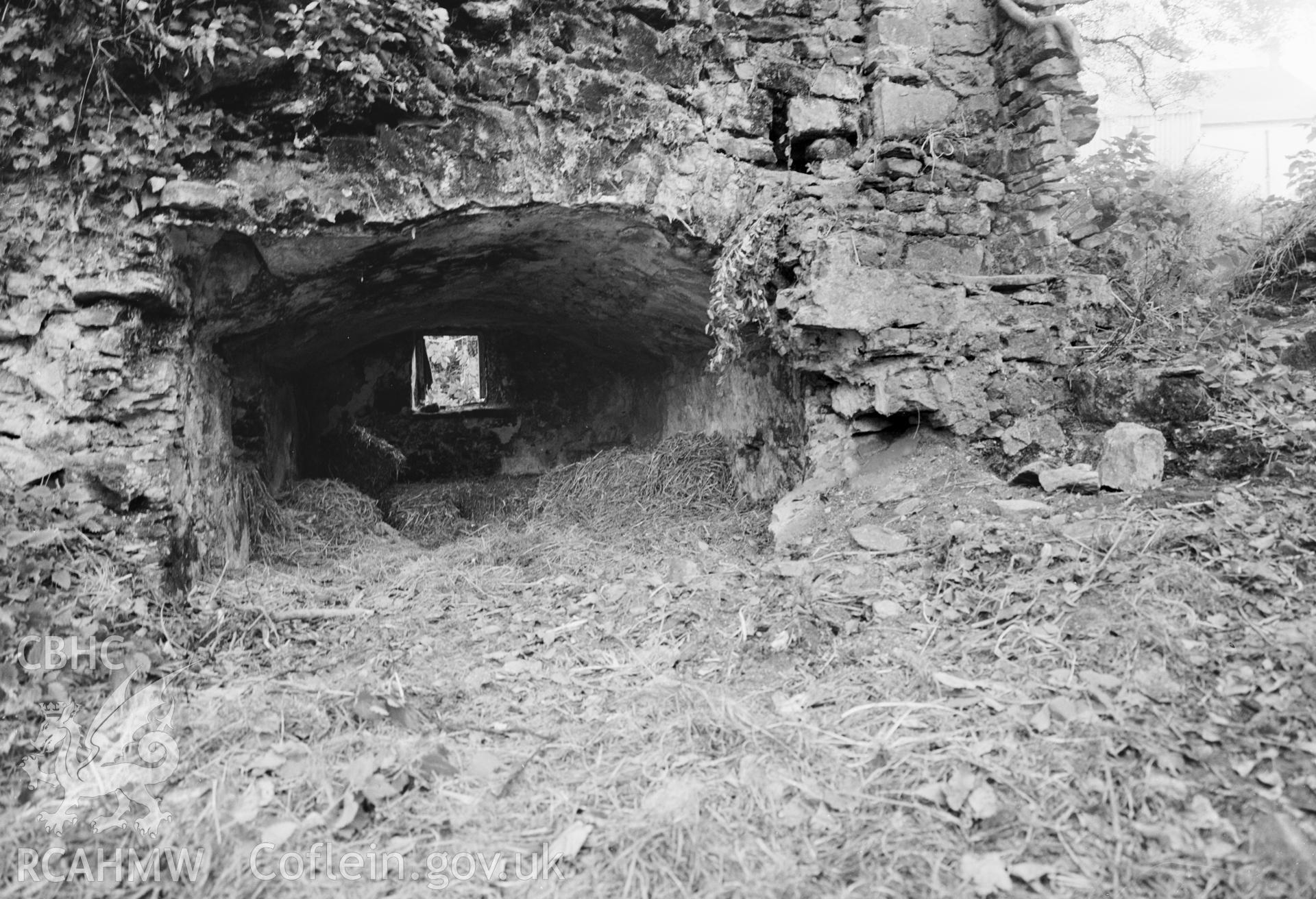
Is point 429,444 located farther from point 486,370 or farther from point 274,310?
point 274,310

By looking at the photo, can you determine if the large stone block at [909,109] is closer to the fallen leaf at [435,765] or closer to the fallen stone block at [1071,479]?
the fallen stone block at [1071,479]

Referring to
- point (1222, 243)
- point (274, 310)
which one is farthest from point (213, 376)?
point (1222, 243)

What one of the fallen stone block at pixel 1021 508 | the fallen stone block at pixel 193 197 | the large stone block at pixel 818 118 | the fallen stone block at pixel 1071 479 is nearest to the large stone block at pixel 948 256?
the large stone block at pixel 818 118

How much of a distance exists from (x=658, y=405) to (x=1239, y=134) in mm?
15314

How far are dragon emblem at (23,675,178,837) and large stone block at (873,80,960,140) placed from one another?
3664 millimetres

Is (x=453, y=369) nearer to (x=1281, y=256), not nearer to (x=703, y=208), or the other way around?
(x=703, y=208)

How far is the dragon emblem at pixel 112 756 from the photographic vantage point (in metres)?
2.00

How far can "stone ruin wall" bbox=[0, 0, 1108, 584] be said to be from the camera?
3.17 meters

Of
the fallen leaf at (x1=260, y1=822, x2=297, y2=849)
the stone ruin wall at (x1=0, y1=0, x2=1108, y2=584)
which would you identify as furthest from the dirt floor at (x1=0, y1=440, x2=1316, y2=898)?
the stone ruin wall at (x1=0, y1=0, x2=1108, y2=584)

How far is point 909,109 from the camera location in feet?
13.0

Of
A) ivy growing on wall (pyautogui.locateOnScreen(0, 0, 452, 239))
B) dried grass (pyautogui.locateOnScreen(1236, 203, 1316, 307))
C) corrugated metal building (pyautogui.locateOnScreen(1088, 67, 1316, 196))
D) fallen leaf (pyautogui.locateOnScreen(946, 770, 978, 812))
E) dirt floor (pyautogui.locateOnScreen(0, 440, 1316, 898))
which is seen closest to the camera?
dirt floor (pyautogui.locateOnScreen(0, 440, 1316, 898))

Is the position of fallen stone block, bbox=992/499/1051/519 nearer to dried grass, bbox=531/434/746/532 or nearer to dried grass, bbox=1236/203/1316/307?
dried grass, bbox=531/434/746/532

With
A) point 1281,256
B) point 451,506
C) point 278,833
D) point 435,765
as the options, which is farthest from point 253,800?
point 1281,256

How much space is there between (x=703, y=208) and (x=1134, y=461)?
6.68 ft
